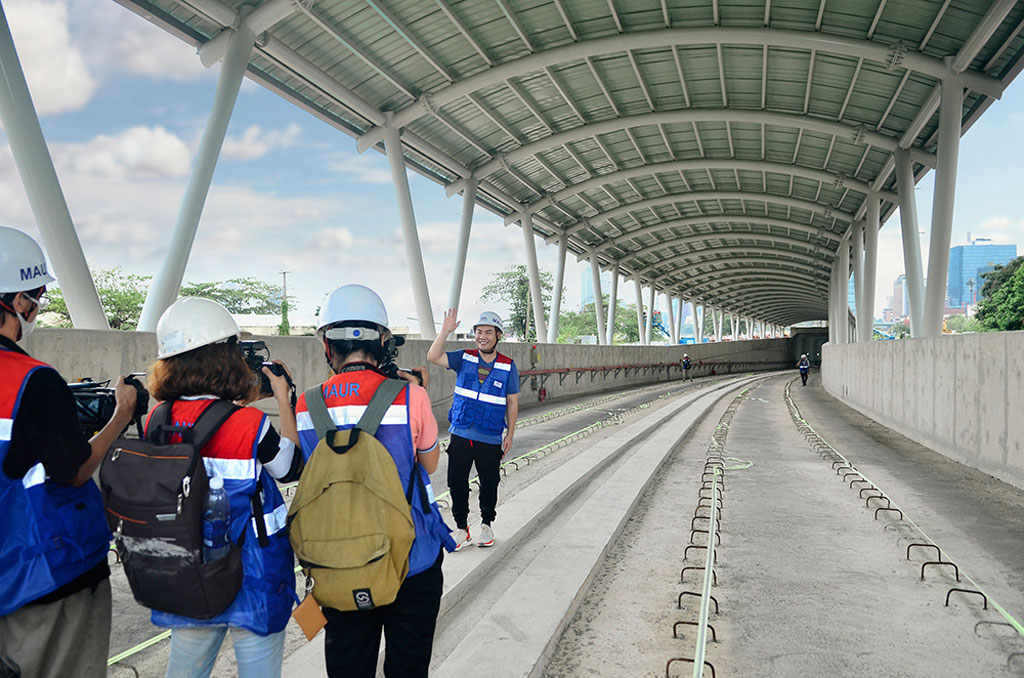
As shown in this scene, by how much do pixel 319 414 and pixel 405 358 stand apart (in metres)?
13.2

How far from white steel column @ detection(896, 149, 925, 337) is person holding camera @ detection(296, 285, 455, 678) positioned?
2186cm

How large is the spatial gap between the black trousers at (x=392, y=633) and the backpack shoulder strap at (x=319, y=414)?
64 cm

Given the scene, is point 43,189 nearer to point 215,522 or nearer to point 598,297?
point 215,522

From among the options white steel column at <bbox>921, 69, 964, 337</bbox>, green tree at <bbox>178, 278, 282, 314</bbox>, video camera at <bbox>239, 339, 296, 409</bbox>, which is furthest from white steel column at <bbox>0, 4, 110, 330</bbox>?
green tree at <bbox>178, 278, 282, 314</bbox>

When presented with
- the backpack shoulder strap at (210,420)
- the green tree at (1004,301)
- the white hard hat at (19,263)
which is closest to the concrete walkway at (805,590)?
the backpack shoulder strap at (210,420)

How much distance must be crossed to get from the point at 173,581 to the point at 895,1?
1811 cm

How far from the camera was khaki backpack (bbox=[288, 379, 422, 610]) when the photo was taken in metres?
2.30

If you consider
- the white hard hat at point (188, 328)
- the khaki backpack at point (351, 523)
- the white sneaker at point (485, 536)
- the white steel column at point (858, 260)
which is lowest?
the white sneaker at point (485, 536)

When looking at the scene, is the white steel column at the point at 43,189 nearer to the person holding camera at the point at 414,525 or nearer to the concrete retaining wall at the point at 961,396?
the person holding camera at the point at 414,525

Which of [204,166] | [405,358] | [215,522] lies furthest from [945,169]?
[215,522]

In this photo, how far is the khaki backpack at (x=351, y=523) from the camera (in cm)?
230

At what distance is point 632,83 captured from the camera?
20828 mm

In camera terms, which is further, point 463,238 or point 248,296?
point 248,296

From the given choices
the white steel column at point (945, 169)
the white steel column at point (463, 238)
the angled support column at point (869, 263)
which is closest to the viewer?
the white steel column at point (945, 169)
